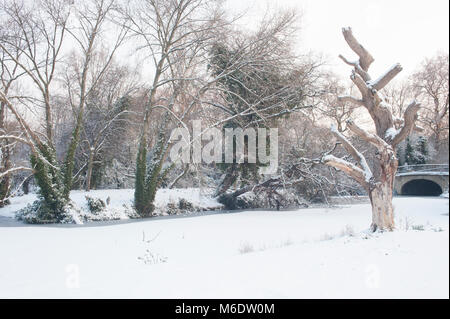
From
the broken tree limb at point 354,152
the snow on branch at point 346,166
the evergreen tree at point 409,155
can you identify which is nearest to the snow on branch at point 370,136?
the broken tree limb at point 354,152

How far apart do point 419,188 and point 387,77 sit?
2362 cm

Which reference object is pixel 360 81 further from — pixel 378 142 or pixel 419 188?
pixel 419 188

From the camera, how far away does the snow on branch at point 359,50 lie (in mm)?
7523

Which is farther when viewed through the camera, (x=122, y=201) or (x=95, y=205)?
(x=122, y=201)

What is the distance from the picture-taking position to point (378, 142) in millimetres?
7059

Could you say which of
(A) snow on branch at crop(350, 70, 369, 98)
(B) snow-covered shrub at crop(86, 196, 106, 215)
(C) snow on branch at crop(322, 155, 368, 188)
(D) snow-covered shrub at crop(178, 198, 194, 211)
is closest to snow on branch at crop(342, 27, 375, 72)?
(A) snow on branch at crop(350, 70, 369, 98)

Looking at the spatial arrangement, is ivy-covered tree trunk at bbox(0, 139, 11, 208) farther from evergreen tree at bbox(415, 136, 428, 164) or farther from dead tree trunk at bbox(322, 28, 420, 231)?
evergreen tree at bbox(415, 136, 428, 164)

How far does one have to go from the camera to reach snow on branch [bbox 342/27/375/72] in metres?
7.52

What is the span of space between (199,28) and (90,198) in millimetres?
8603

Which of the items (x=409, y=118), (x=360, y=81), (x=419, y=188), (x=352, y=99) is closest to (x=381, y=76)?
(x=360, y=81)

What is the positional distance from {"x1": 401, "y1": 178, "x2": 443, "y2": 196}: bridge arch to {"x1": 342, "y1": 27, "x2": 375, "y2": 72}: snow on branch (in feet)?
72.9

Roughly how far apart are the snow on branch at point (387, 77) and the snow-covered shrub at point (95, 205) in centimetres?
1186

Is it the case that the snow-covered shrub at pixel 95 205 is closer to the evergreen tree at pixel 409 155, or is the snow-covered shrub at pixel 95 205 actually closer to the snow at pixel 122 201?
the snow at pixel 122 201
